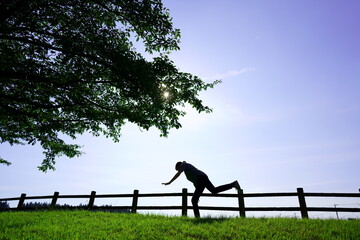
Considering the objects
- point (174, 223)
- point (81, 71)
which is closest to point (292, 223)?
point (174, 223)

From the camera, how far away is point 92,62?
288 inches

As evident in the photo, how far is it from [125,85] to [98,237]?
15.2ft

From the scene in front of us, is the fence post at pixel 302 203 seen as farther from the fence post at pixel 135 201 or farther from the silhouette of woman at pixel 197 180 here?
the fence post at pixel 135 201

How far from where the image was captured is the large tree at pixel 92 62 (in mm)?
6926

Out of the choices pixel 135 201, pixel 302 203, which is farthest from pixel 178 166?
pixel 302 203

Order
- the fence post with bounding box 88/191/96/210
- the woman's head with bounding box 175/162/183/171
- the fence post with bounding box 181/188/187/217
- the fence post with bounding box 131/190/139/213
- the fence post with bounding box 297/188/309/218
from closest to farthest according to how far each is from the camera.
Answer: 1. the woman's head with bounding box 175/162/183/171
2. the fence post with bounding box 297/188/309/218
3. the fence post with bounding box 181/188/187/217
4. the fence post with bounding box 131/190/139/213
5. the fence post with bounding box 88/191/96/210

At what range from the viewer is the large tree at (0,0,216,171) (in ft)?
22.7

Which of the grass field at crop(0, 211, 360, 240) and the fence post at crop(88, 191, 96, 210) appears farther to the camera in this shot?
the fence post at crop(88, 191, 96, 210)

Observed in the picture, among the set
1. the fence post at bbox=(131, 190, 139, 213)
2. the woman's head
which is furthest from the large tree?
the fence post at bbox=(131, 190, 139, 213)

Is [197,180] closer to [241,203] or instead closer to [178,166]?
[178,166]

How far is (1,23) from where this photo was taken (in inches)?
255

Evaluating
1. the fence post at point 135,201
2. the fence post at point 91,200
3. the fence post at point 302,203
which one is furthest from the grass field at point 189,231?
the fence post at point 91,200

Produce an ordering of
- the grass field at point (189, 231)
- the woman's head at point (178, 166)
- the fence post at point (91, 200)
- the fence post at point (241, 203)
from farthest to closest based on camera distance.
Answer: the fence post at point (91, 200) < the fence post at point (241, 203) < the woman's head at point (178, 166) < the grass field at point (189, 231)

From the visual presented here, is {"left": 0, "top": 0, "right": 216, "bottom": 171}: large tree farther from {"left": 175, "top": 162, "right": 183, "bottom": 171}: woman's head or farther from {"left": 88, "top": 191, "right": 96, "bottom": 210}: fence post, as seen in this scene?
{"left": 88, "top": 191, "right": 96, "bottom": 210}: fence post
